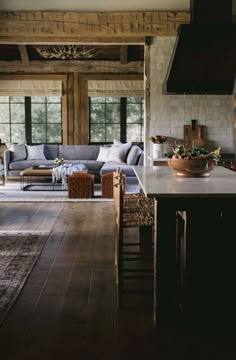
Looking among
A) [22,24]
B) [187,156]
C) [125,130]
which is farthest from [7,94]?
[187,156]

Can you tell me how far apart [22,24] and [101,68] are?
4.51 m

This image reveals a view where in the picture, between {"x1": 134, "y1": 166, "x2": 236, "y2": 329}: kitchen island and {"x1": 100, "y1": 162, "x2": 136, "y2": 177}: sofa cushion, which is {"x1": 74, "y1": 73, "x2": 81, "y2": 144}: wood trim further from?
{"x1": 134, "y1": 166, "x2": 236, "y2": 329}: kitchen island

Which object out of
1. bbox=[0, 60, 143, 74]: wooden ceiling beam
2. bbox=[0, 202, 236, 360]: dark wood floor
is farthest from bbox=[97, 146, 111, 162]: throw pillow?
bbox=[0, 202, 236, 360]: dark wood floor

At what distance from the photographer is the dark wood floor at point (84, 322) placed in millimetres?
2646

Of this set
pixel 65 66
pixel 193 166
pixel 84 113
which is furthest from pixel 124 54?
pixel 193 166

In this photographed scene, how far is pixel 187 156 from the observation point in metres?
3.87

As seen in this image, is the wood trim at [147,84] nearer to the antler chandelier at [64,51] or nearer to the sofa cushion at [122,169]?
the sofa cushion at [122,169]

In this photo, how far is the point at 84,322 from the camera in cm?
303

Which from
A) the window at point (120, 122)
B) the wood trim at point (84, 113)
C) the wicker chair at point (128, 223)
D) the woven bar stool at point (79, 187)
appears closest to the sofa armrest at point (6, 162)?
the wood trim at point (84, 113)

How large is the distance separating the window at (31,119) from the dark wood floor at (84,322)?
25.1 ft

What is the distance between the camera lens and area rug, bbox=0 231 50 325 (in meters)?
3.51

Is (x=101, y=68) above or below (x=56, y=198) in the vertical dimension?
above

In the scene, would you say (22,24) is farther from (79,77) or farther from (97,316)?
(97,316)

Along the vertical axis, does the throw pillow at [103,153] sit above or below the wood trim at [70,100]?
below
